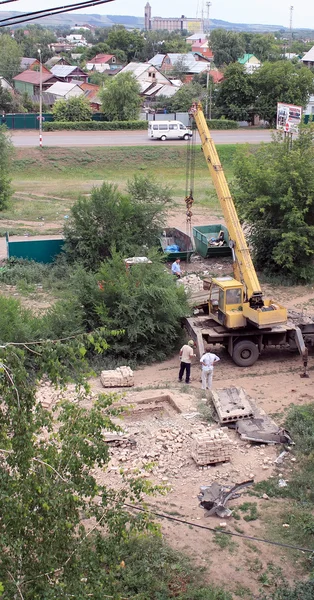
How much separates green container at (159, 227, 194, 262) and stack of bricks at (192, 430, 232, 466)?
1362 centimetres

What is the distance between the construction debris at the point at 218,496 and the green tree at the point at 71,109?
48023 millimetres

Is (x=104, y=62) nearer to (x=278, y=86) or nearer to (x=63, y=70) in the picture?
(x=63, y=70)

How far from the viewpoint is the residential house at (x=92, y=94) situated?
6769 centimetres

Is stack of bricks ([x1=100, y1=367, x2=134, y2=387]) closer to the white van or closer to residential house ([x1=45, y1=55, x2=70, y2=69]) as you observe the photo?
the white van

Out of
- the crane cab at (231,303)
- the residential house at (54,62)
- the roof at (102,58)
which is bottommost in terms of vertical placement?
the crane cab at (231,303)

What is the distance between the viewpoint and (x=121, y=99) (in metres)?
58.9

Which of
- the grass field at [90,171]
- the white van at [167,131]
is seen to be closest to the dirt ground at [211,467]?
the grass field at [90,171]

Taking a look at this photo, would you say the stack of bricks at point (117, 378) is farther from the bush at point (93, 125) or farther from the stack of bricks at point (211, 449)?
the bush at point (93, 125)

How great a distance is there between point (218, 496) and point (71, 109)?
1909 inches

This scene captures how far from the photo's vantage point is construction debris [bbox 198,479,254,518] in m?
12.6

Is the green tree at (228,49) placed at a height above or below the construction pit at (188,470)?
above

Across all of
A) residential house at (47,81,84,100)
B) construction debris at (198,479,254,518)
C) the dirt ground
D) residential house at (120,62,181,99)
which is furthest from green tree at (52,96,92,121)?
construction debris at (198,479,254,518)

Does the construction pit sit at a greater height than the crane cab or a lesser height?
lesser

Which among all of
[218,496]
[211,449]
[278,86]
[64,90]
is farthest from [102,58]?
[218,496]
